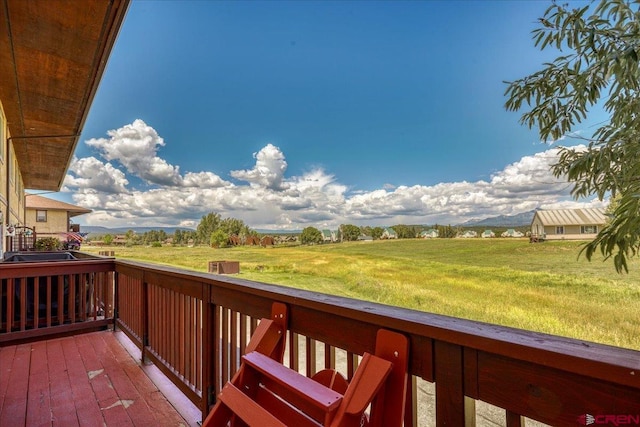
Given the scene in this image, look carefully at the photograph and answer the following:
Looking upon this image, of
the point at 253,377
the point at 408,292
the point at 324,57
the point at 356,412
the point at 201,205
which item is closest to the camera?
the point at 356,412

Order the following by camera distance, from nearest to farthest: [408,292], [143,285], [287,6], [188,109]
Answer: [143,285]
[287,6]
[408,292]
[188,109]

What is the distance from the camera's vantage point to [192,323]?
2113 millimetres

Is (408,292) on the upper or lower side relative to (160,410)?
lower

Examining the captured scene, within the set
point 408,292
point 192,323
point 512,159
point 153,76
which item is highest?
point 153,76

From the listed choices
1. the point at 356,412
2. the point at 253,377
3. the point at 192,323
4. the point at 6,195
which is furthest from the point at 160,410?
the point at 6,195

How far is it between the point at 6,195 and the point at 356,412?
8561 mm

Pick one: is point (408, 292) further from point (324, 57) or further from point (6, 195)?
point (6, 195)

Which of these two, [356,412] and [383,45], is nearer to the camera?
[356,412]

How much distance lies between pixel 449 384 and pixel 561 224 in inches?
493

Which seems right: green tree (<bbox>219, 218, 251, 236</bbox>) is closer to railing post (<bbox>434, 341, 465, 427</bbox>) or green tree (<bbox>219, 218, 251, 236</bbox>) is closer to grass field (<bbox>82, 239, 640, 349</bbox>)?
grass field (<bbox>82, 239, 640, 349</bbox>)

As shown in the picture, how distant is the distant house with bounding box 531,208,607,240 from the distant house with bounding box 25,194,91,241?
22.2 metres

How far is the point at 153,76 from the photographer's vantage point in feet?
48.3

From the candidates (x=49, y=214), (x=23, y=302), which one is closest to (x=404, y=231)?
(x=23, y=302)

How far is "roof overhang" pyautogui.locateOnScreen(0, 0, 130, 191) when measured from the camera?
2.81 metres
